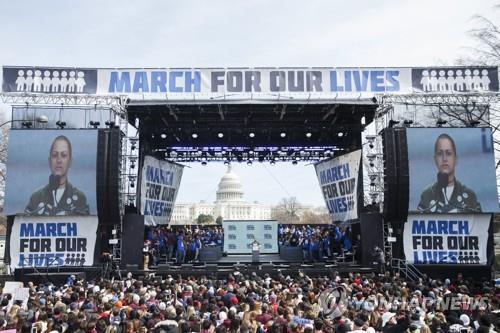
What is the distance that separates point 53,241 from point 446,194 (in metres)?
15.6

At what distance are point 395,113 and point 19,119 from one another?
49.8 ft

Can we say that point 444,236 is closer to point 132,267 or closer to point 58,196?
point 132,267

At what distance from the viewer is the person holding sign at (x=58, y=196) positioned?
19.4 metres

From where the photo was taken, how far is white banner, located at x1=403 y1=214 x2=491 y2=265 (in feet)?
64.0

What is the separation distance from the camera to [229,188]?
11725 centimetres

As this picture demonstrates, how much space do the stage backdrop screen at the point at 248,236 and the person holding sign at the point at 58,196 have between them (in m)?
7.83

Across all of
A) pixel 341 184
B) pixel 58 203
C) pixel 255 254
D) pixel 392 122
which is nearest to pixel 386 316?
pixel 392 122

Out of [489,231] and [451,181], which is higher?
[451,181]

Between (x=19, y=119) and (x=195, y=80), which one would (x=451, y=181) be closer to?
(x=195, y=80)

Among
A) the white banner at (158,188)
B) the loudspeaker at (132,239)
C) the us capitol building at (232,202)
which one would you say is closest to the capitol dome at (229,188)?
the us capitol building at (232,202)

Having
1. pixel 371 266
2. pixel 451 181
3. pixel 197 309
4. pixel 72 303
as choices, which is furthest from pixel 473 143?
pixel 72 303

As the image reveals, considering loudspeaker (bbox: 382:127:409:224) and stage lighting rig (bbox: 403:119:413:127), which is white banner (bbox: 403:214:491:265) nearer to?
loudspeaker (bbox: 382:127:409:224)

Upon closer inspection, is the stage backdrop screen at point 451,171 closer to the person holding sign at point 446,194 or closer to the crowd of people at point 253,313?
the person holding sign at point 446,194

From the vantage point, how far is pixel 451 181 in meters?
19.6
